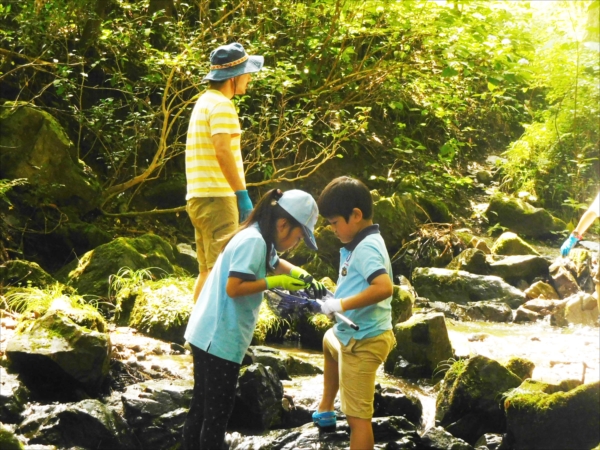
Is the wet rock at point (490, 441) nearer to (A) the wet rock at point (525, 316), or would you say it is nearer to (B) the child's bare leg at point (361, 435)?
(B) the child's bare leg at point (361, 435)

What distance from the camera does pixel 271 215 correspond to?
3482 mm

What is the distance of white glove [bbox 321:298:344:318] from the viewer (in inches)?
137

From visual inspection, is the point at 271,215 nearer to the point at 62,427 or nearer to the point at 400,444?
the point at 400,444

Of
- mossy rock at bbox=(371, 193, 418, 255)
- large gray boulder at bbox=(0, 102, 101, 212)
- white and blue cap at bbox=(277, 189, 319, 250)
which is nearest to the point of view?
white and blue cap at bbox=(277, 189, 319, 250)

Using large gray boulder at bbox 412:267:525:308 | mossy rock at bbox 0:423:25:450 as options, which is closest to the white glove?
mossy rock at bbox 0:423:25:450

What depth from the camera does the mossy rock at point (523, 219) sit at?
1216 cm

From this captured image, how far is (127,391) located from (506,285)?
583cm

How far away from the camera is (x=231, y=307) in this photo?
335 cm

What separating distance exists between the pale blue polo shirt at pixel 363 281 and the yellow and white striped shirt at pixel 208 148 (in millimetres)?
1383

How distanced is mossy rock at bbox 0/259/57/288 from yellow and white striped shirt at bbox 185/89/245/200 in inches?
94.5

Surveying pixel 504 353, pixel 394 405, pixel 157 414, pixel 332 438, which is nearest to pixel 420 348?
pixel 504 353

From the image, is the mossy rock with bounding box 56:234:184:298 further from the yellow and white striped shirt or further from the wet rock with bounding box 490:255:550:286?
the wet rock with bounding box 490:255:550:286

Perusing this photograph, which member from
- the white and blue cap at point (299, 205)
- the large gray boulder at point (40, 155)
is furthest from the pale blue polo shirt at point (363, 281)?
the large gray boulder at point (40, 155)

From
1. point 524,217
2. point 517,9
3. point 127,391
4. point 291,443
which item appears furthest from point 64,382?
point 517,9
